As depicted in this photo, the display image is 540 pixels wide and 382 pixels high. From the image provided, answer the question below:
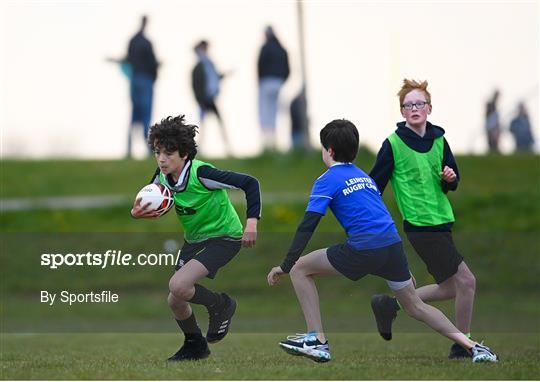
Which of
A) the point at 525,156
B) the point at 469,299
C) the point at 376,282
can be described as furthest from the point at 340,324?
the point at 525,156

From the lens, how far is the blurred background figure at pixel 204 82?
2136cm

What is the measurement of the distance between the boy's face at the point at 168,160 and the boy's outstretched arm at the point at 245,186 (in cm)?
17

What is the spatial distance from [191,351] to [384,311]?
1.64m

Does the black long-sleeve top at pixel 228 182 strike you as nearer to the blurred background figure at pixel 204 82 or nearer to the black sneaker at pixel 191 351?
the black sneaker at pixel 191 351

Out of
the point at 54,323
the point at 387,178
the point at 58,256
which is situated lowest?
the point at 54,323

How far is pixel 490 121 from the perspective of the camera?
2423 centimetres

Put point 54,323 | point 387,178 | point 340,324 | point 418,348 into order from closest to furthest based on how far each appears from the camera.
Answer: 1. point 387,178
2. point 418,348
3. point 340,324
4. point 54,323

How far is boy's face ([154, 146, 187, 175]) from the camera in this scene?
9.67m

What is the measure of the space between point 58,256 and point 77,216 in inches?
202

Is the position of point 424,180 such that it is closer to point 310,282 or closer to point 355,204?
point 355,204

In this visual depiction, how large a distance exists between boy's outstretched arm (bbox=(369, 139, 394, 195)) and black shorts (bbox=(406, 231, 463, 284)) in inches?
21.0

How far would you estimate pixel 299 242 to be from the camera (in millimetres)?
9086

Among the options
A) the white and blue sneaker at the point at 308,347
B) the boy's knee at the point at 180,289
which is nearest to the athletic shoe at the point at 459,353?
the white and blue sneaker at the point at 308,347

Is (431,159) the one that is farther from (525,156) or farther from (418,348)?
(525,156)
